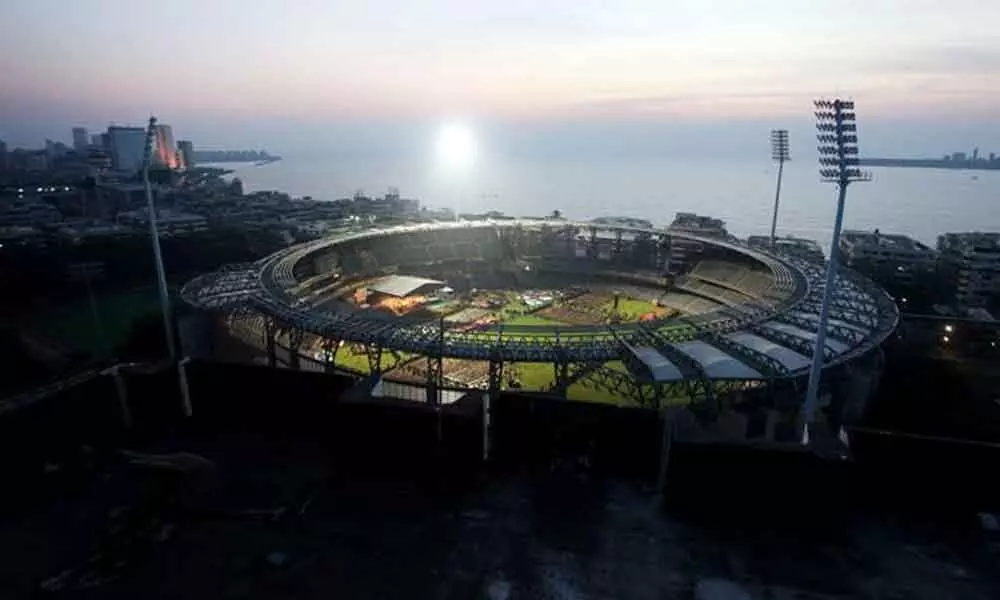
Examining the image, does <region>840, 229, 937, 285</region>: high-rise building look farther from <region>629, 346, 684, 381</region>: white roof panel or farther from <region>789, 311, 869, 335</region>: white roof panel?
<region>629, 346, 684, 381</region>: white roof panel

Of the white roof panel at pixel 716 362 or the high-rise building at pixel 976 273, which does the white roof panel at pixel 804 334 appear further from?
the high-rise building at pixel 976 273

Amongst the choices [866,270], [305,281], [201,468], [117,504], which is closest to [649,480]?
[201,468]

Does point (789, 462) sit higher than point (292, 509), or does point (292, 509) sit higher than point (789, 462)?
point (789, 462)

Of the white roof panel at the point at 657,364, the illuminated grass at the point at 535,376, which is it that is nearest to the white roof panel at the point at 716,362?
the white roof panel at the point at 657,364

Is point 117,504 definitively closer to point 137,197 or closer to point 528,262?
point 528,262

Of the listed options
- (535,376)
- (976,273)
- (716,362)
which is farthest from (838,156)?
(976,273)
